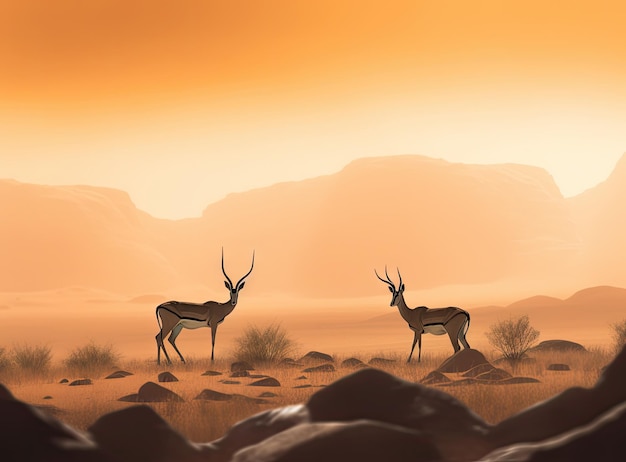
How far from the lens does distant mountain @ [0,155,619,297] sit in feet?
387

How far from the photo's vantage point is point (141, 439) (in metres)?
3.82

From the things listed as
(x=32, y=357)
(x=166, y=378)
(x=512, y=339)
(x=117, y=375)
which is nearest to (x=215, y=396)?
Result: (x=166, y=378)

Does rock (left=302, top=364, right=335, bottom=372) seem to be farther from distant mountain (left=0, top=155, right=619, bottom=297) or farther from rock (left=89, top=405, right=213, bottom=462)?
distant mountain (left=0, top=155, right=619, bottom=297)

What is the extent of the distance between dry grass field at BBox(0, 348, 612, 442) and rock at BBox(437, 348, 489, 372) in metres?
0.52

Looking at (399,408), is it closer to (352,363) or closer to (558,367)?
(558,367)

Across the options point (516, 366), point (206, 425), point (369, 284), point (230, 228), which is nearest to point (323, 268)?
point (369, 284)

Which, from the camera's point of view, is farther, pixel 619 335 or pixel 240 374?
pixel 619 335

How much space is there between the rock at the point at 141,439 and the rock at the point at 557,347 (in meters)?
20.6

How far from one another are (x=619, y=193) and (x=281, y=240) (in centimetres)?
5386

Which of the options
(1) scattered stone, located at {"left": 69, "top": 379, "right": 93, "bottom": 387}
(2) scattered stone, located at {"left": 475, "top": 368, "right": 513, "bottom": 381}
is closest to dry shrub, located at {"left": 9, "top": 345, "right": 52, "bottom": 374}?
(1) scattered stone, located at {"left": 69, "top": 379, "right": 93, "bottom": 387}

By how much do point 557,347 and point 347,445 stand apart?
71.7 feet

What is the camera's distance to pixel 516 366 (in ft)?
65.9

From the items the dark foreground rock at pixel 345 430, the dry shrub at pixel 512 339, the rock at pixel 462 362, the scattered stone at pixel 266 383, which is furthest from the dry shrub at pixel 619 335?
the dark foreground rock at pixel 345 430

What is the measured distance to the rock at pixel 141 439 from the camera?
377 cm
